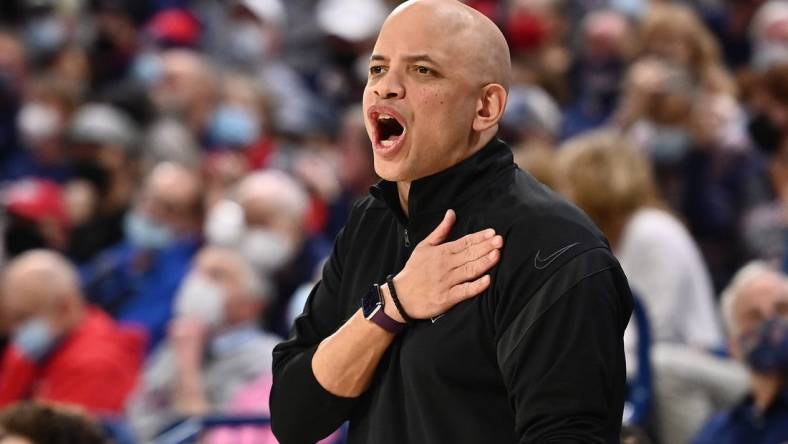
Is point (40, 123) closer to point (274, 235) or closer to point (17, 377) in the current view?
point (274, 235)

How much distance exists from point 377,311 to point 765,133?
14.5 feet

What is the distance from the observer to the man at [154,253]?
22.1 ft

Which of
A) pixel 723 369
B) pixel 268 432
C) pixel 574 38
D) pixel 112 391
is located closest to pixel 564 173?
pixel 723 369

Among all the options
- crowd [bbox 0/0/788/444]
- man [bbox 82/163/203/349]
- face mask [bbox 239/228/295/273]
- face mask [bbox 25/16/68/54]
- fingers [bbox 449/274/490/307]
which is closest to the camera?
fingers [bbox 449/274/490/307]

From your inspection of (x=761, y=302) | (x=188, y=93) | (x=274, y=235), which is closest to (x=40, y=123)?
(x=188, y=93)

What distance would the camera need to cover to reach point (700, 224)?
20.8ft

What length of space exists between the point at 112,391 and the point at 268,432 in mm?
1646

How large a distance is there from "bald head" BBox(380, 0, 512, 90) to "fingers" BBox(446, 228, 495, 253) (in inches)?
8.8

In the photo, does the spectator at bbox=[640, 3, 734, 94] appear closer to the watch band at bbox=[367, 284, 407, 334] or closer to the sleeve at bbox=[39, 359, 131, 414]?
the sleeve at bbox=[39, 359, 131, 414]

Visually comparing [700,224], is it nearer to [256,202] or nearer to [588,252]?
[256,202]

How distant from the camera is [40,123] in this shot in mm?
8633

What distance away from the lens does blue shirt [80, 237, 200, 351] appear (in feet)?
21.6

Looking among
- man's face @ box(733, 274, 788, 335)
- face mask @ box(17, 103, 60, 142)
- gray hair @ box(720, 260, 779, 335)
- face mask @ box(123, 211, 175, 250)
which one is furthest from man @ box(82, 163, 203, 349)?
man's face @ box(733, 274, 788, 335)

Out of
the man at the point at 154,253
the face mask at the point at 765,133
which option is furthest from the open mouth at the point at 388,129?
the man at the point at 154,253
